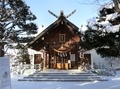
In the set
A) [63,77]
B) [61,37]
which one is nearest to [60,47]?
[61,37]

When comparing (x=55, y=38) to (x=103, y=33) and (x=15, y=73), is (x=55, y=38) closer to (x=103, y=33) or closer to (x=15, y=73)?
(x=15, y=73)

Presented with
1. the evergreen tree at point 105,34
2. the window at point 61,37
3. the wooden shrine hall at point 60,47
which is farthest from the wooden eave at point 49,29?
the evergreen tree at point 105,34

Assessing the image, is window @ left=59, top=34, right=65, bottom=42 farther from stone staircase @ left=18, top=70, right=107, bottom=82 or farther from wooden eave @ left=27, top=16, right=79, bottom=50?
stone staircase @ left=18, top=70, right=107, bottom=82

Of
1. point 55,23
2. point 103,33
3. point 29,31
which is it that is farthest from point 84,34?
point 55,23

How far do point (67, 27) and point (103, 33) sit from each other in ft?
47.4

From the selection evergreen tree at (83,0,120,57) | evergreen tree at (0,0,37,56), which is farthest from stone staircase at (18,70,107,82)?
evergreen tree at (83,0,120,57)

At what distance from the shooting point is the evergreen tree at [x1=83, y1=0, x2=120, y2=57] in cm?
767

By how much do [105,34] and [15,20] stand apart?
8.51 m

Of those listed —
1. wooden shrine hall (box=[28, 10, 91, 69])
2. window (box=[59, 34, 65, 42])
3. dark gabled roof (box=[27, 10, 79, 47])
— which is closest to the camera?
dark gabled roof (box=[27, 10, 79, 47])

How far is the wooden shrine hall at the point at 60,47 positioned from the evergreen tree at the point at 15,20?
7009 mm

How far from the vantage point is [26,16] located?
14727mm

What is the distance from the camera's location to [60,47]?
22.2 m

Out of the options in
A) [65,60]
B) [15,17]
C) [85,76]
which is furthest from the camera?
[65,60]

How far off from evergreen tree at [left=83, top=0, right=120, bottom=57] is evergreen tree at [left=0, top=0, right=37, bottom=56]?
23.4 ft
